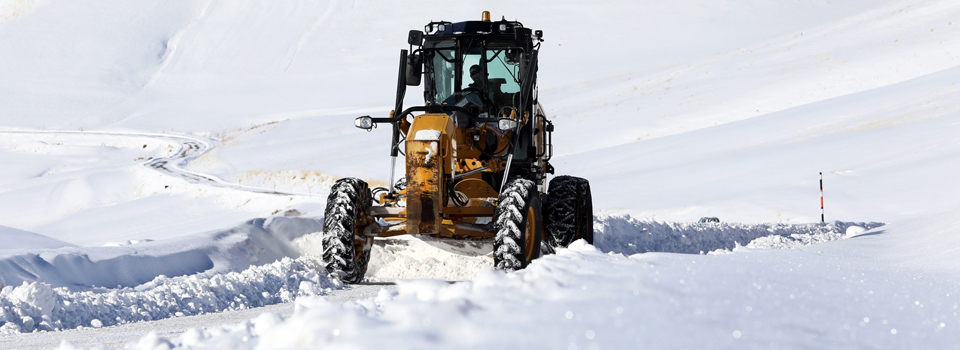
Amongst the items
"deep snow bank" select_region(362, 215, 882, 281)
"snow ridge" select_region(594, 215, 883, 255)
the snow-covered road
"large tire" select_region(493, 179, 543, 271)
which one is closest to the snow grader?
"large tire" select_region(493, 179, 543, 271)

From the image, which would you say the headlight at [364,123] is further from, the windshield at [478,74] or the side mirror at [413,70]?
the windshield at [478,74]

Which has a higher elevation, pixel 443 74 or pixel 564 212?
pixel 443 74

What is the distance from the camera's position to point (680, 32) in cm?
6775

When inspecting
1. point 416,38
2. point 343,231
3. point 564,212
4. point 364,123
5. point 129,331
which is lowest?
point 129,331

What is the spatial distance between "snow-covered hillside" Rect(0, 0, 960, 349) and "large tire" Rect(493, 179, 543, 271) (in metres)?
1.74

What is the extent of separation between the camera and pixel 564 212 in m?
10.1

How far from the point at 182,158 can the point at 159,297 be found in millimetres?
37312

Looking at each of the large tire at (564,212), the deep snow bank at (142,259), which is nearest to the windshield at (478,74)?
the large tire at (564,212)

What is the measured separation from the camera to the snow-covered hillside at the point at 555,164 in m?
4.12

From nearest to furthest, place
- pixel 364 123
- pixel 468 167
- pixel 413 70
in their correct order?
pixel 364 123 < pixel 468 167 < pixel 413 70

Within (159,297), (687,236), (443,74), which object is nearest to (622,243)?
(687,236)

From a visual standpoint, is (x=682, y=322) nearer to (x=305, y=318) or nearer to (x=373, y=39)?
(x=305, y=318)

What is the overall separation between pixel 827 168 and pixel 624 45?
43470 millimetres

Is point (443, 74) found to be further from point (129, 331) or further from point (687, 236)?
point (687, 236)
